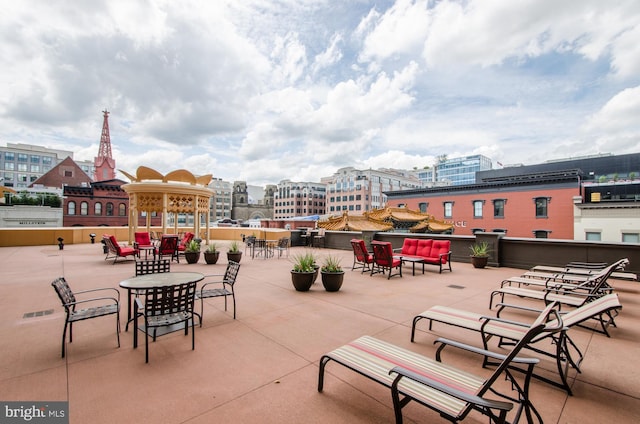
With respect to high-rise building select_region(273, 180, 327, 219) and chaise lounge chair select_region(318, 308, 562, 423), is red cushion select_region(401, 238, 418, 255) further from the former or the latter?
high-rise building select_region(273, 180, 327, 219)

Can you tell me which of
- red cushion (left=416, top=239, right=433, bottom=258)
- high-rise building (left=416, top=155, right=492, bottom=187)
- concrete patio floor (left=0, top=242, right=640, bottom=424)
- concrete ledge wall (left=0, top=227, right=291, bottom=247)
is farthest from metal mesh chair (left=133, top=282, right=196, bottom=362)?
high-rise building (left=416, top=155, right=492, bottom=187)

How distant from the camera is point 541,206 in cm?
3456

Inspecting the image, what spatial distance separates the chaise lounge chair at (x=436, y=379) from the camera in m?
2.07

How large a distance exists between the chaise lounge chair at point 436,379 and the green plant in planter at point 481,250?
9349 millimetres

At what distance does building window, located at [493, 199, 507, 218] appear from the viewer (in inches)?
1453

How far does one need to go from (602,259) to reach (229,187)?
120 metres

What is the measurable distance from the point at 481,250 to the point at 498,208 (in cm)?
3079

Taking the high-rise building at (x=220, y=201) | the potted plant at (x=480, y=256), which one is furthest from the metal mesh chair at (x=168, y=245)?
the high-rise building at (x=220, y=201)

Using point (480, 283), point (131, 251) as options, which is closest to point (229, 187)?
point (131, 251)

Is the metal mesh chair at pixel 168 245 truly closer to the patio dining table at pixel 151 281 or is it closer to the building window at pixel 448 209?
the patio dining table at pixel 151 281

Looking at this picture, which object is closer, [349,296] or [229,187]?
[349,296]

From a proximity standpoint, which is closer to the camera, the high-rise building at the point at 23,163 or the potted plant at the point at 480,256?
the potted plant at the point at 480,256

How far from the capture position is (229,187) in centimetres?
11938

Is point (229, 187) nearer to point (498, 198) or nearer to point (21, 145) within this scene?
point (21, 145)
